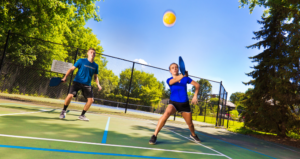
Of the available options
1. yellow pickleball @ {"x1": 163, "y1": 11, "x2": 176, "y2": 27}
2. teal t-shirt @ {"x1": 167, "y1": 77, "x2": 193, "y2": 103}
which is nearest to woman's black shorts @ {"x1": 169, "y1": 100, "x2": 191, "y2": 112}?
teal t-shirt @ {"x1": 167, "y1": 77, "x2": 193, "y2": 103}

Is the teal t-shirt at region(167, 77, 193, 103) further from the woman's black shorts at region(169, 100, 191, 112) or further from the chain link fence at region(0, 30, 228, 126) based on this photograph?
the chain link fence at region(0, 30, 228, 126)

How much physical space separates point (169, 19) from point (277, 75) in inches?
332

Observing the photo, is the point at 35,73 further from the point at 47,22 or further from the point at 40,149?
the point at 40,149

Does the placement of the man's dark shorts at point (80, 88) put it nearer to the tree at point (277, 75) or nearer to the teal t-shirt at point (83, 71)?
the teal t-shirt at point (83, 71)

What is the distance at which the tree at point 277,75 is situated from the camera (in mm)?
8875

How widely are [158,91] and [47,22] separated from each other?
41.1 ft

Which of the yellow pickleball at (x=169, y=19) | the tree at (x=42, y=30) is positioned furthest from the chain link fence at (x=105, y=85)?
the yellow pickleball at (x=169, y=19)

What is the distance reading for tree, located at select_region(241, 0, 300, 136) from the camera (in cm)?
888

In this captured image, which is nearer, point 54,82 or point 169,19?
point 54,82

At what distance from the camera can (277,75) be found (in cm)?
1034

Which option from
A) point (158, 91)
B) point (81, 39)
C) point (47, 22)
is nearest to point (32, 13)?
point (47, 22)

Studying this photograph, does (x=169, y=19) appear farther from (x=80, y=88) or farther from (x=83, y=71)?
(x=80, y=88)

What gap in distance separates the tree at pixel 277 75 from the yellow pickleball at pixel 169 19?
652cm

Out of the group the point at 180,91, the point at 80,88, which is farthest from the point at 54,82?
the point at 180,91
